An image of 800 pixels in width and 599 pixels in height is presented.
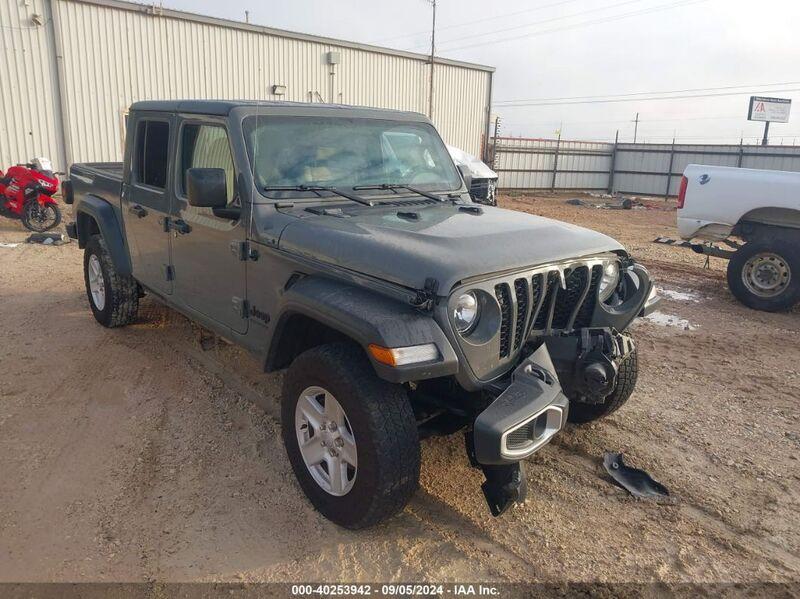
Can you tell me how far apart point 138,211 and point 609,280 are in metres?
3.62

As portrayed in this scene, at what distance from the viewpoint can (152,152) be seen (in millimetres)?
4766

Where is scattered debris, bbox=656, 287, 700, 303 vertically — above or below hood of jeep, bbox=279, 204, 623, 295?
below

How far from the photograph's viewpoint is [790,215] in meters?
7.22

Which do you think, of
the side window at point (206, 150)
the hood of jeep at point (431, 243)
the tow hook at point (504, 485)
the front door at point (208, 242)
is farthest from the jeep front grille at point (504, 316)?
the side window at point (206, 150)

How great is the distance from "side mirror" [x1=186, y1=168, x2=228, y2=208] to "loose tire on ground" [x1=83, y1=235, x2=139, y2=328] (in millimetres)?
2394

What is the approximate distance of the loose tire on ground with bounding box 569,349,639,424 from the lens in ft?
12.7

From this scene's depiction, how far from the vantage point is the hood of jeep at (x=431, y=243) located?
280cm

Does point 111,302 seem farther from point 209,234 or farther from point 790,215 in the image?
point 790,215

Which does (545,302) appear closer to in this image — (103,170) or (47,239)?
(103,170)

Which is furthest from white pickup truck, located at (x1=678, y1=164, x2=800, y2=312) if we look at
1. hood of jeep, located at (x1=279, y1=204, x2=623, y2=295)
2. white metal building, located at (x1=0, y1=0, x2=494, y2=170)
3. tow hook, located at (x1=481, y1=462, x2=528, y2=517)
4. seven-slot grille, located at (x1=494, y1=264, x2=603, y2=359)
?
white metal building, located at (x1=0, y1=0, x2=494, y2=170)

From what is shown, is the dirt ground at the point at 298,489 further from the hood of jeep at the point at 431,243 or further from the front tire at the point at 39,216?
the front tire at the point at 39,216

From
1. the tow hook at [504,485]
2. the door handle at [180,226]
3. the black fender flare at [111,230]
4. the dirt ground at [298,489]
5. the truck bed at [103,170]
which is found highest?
the truck bed at [103,170]

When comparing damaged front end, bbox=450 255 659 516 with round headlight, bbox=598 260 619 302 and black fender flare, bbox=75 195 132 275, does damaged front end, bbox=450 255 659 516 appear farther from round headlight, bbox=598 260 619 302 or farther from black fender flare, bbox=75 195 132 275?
black fender flare, bbox=75 195 132 275

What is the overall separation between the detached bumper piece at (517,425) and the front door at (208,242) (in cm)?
180
